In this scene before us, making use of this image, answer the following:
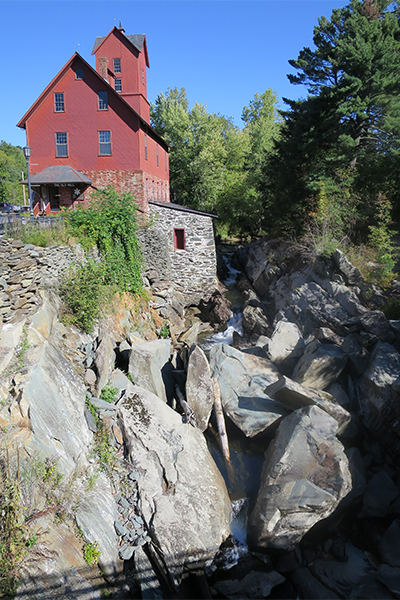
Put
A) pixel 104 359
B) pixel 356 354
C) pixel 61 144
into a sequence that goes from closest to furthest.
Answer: pixel 104 359
pixel 356 354
pixel 61 144

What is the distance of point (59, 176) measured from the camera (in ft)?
61.0

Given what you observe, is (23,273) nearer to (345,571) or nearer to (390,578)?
(345,571)

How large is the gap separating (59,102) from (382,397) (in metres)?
19.7

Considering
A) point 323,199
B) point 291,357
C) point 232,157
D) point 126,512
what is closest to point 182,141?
point 232,157

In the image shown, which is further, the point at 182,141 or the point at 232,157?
the point at 232,157

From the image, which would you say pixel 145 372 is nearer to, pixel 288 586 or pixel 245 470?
pixel 245 470

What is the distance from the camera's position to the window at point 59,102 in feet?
62.1

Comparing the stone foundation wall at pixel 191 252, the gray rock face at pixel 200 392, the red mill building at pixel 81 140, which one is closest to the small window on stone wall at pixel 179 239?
the stone foundation wall at pixel 191 252

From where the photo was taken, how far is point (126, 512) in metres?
7.12

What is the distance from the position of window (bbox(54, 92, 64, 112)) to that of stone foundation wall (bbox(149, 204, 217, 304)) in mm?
6633

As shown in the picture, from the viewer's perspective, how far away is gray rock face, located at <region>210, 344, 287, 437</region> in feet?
31.4

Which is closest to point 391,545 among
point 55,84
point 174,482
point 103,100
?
point 174,482

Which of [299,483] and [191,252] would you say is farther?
[191,252]

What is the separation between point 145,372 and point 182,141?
28.6 meters
